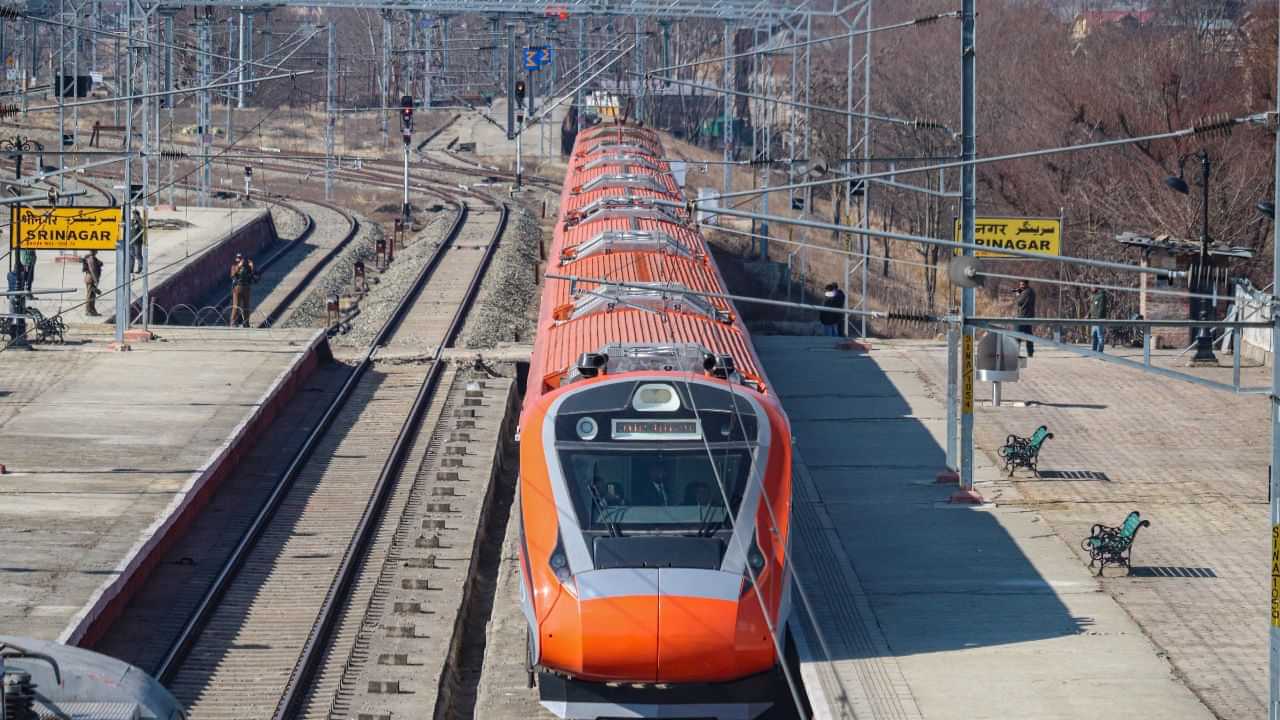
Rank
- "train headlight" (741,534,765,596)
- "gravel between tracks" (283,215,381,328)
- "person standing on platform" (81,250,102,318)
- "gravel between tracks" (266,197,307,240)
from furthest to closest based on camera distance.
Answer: "gravel between tracks" (266,197,307,240) < "gravel between tracks" (283,215,381,328) < "person standing on platform" (81,250,102,318) < "train headlight" (741,534,765,596)

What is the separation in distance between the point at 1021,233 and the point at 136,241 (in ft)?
54.9

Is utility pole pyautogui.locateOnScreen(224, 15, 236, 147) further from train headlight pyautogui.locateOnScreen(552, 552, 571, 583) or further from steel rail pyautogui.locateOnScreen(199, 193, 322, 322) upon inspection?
train headlight pyautogui.locateOnScreen(552, 552, 571, 583)

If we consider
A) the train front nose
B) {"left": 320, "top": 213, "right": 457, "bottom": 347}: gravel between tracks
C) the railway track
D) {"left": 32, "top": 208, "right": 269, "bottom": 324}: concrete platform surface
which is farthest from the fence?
{"left": 32, "top": 208, "right": 269, "bottom": 324}: concrete platform surface

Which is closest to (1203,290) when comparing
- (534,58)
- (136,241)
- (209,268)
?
(136,241)

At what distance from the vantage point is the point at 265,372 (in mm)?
26406

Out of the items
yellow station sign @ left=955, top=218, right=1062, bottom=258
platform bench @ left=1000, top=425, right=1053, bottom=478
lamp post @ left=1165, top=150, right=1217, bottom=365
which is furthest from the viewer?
lamp post @ left=1165, top=150, right=1217, bottom=365

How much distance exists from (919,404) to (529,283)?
16777 millimetres

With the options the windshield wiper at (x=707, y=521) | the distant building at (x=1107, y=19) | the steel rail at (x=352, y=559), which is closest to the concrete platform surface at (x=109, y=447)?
the steel rail at (x=352, y=559)

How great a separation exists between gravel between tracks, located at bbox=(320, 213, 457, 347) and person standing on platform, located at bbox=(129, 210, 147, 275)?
12.9ft

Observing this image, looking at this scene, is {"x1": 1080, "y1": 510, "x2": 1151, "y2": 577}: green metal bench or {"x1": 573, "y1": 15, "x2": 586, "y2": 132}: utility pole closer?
{"x1": 1080, "y1": 510, "x2": 1151, "y2": 577}: green metal bench

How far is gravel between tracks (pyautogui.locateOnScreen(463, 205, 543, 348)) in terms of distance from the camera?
1298 inches

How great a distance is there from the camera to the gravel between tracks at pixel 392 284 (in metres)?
33.2

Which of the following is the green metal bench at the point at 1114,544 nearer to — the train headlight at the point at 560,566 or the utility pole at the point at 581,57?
the train headlight at the point at 560,566

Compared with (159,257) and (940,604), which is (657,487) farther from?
(159,257)
